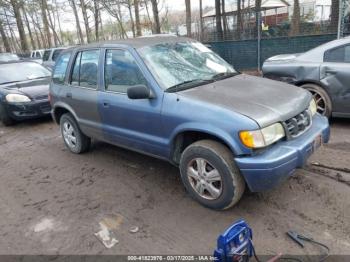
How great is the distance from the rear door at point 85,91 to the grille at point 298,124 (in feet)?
8.34

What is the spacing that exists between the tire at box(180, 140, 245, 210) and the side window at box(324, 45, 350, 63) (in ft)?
11.2

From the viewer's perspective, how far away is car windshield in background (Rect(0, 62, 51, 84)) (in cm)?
877

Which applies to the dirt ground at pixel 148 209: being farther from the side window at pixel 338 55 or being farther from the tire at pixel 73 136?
the side window at pixel 338 55

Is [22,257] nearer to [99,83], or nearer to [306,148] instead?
[99,83]

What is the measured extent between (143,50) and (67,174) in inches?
83.8

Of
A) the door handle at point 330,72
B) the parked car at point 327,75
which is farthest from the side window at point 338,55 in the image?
the door handle at point 330,72

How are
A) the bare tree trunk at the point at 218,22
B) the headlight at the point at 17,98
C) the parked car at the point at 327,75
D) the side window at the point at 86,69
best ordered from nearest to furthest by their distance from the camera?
the side window at the point at 86,69 → the parked car at the point at 327,75 → the headlight at the point at 17,98 → the bare tree trunk at the point at 218,22

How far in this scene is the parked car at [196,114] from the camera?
328cm

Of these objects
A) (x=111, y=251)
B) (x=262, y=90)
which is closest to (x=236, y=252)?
(x=111, y=251)

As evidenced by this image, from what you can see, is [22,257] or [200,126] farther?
[200,126]

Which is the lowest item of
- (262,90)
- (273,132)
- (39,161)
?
(39,161)

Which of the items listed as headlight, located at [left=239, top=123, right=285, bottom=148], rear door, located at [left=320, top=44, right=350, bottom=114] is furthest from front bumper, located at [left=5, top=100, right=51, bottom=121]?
headlight, located at [left=239, top=123, right=285, bottom=148]

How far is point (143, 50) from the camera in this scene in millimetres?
4262

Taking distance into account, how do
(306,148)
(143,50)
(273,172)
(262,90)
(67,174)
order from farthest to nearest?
1. (67,174)
2. (143,50)
3. (262,90)
4. (306,148)
5. (273,172)
